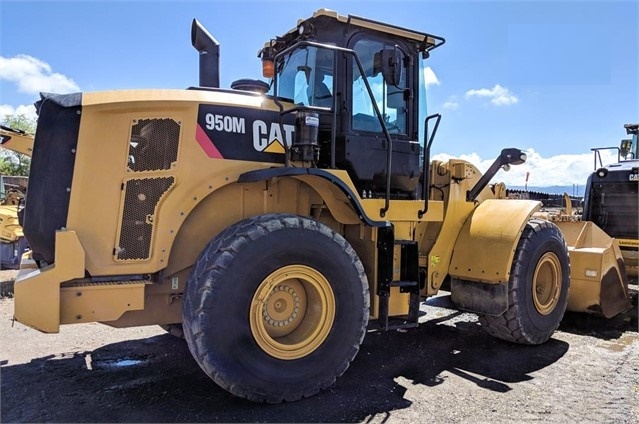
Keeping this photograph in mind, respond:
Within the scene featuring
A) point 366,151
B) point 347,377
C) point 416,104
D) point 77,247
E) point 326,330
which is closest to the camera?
point 77,247

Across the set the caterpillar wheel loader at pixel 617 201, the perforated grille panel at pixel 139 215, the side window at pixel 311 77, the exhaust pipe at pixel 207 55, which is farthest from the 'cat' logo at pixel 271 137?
the caterpillar wheel loader at pixel 617 201

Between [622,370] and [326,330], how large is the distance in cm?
289

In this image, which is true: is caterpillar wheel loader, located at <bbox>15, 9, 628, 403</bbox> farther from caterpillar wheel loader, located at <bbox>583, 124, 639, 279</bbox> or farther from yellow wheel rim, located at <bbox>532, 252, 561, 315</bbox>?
caterpillar wheel loader, located at <bbox>583, 124, 639, 279</bbox>

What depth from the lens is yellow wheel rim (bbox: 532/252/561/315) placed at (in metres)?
5.42

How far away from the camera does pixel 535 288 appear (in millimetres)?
5379

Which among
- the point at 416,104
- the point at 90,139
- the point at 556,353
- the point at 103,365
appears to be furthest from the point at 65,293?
the point at 556,353

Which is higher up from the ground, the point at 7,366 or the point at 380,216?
the point at 380,216

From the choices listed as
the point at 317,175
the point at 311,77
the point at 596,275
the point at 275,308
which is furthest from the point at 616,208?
the point at 275,308

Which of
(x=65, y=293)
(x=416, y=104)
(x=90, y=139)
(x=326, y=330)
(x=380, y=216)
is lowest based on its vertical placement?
(x=326, y=330)

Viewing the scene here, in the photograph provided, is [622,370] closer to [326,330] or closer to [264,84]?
[326,330]

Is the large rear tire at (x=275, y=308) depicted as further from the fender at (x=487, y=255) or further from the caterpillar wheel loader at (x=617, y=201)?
the caterpillar wheel loader at (x=617, y=201)

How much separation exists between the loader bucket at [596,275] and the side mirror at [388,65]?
3.62 m

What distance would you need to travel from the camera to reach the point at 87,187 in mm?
3350

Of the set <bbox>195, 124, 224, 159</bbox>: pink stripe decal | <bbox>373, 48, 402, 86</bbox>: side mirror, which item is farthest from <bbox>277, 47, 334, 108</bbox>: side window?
<bbox>195, 124, 224, 159</bbox>: pink stripe decal
